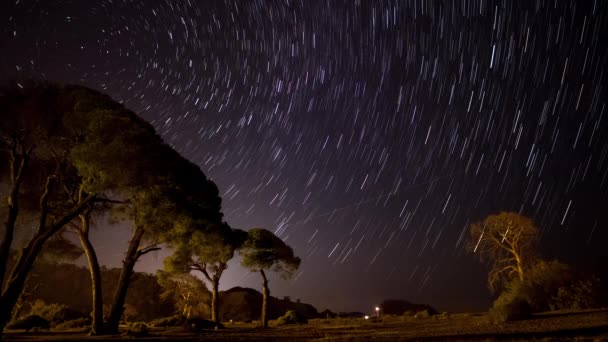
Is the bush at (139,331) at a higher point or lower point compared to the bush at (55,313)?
lower

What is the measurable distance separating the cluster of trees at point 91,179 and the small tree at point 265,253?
12.2 metres

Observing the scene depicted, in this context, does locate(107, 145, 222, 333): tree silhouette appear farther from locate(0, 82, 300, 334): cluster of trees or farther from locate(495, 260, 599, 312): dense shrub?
locate(495, 260, 599, 312): dense shrub

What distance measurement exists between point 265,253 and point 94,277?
16667 millimetres

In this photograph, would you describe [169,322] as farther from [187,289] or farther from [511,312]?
[511,312]

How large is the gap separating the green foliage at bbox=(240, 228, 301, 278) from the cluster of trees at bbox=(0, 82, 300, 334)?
40.1ft

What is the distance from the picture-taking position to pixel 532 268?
30953 millimetres

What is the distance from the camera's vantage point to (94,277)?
18.8m

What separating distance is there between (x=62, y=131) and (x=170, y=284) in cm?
2867

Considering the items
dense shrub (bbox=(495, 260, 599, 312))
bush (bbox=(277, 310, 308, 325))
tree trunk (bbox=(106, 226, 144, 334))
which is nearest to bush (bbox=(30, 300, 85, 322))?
tree trunk (bbox=(106, 226, 144, 334))

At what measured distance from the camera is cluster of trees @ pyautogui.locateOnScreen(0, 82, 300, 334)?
625 inches

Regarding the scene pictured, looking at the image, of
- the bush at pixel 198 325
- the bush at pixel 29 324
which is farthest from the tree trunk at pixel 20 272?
the bush at pixel 198 325

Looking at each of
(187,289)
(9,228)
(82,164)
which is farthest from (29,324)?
(187,289)

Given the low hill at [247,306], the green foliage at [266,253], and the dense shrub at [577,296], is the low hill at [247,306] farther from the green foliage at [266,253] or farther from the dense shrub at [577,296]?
the dense shrub at [577,296]

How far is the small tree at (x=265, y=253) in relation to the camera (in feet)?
111
